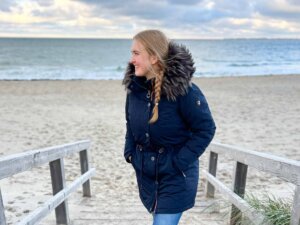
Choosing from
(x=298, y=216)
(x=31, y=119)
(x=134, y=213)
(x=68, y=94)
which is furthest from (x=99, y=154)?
(x=68, y=94)

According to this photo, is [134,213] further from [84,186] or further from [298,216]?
[298,216]

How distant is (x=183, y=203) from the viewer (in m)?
2.31

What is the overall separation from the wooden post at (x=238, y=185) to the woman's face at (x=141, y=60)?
1400 mm

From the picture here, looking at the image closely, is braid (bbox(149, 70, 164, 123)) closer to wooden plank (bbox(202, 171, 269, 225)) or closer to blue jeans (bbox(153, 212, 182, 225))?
blue jeans (bbox(153, 212, 182, 225))

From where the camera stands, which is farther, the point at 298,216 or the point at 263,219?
the point at 263,219

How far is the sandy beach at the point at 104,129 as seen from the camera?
540cm

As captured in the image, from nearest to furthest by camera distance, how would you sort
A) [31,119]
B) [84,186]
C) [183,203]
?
[183,203], [84,186], [31,119]

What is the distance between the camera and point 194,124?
7.18 feet

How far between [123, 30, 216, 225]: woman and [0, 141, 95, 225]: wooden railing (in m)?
0.77

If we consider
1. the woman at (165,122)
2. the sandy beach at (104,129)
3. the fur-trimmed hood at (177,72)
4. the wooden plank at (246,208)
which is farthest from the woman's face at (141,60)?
the sandy beach at (104,129)

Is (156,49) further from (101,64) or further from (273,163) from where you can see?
(101,64)

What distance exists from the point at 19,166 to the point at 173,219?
42.3 inches

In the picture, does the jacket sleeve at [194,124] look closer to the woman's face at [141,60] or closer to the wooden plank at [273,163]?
the woman's face at [141,60]

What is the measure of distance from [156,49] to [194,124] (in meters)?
0.52
